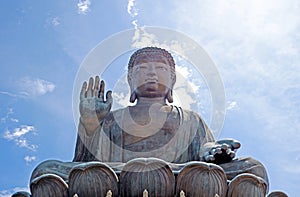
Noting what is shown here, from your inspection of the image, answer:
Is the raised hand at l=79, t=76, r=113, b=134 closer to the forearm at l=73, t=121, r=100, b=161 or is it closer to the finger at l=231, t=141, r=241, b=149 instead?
the forearm at l=73, t=121, r=100, b=161

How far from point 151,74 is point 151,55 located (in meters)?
0.28

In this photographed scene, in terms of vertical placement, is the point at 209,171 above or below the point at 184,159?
below

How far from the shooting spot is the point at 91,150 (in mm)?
6141

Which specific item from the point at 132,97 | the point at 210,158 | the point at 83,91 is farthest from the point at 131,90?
the point at 210,158

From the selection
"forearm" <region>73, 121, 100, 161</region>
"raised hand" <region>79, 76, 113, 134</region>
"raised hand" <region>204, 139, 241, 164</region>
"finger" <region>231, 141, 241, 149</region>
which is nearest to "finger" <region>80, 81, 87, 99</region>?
"raised hand" <region>79, 76, 113, 134</region>

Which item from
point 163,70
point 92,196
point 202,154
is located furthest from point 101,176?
point 163,70

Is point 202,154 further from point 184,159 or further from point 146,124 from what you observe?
point 146,124

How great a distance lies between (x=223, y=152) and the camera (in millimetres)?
5184

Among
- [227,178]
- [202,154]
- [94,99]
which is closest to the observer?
[227,178]

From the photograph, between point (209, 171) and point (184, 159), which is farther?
point (184, 159)

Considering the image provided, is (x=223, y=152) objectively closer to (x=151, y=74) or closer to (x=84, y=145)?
(x=84, y=145)

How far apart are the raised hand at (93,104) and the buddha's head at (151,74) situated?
739 millimetres

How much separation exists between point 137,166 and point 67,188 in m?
0.62

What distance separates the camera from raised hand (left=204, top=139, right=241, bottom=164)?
5.16m
